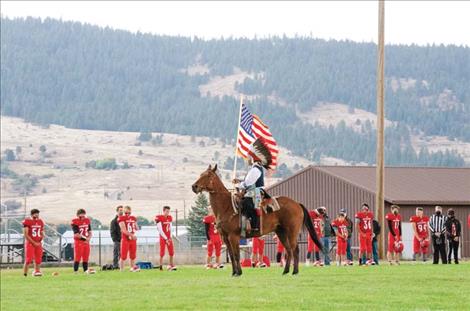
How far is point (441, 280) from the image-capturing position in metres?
24.8

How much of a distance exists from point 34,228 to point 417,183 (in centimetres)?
3652

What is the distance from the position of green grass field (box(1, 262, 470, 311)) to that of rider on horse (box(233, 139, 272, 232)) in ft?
4.54

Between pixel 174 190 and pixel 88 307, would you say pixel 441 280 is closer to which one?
pixel 88 307

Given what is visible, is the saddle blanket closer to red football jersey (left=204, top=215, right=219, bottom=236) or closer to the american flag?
red football jersey (left=204, top=215, right=219, bottom=236)

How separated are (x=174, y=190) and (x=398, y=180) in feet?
438

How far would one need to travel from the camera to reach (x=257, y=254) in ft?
125

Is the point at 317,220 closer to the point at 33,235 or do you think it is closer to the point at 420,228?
the point at 420,228

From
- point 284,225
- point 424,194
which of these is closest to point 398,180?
point 424,194

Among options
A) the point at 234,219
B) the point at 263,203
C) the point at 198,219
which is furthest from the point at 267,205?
the point at 198,219

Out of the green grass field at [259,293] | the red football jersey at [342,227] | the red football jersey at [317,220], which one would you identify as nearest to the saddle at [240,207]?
the green grass field at [259,293]

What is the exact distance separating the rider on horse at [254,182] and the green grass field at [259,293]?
4.54ft

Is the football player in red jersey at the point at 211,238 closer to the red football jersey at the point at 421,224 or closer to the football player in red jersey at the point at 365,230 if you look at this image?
the football player in red jersey at the point at 365,230

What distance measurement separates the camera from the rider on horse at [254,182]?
26141 millimetres

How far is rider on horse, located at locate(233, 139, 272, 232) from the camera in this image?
26.1 metres
